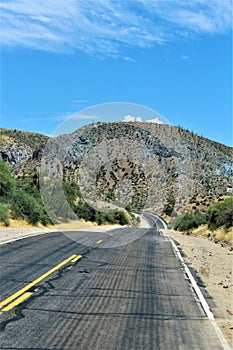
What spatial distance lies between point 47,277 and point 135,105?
1395cm

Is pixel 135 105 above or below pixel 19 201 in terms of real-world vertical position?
above

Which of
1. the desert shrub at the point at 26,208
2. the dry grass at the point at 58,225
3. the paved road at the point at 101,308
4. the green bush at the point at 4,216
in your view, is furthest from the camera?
the desert shrub at the point at 26,208

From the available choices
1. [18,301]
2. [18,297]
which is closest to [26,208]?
[18,297]

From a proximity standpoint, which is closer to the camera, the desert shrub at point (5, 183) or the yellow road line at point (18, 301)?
the yellow road line at point (18, 301)

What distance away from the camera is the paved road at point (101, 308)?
23.2 feet

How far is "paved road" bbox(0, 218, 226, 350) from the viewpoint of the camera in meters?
7.06

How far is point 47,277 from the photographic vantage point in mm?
11711

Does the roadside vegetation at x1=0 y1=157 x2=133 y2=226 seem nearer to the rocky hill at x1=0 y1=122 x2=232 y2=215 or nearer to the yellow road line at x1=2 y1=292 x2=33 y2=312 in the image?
the rocky hill at x1=0 y1=122 x2=232 y2=215

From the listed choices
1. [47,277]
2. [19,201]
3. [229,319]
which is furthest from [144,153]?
[229,319]

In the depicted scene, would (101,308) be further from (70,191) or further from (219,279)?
(70,191)

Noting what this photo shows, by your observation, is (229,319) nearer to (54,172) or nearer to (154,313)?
(154,313)

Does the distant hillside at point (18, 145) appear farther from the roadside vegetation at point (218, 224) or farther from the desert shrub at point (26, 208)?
the desert shrub at point (26, 208)

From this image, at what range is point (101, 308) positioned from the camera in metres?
8.97

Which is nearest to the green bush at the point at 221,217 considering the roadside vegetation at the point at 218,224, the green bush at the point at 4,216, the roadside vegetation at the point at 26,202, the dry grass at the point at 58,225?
the roadside vegetation at the point at 218,224
